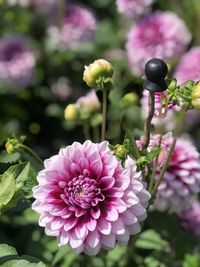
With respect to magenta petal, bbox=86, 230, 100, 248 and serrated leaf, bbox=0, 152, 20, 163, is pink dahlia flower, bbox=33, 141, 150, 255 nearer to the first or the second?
magenta petal, bbox=86, 230, 100, 248

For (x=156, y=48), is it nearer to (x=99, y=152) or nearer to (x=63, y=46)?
(x=63, y=46)

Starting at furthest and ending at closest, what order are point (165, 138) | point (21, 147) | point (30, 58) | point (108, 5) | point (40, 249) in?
point (108, 5) < point (30, 58) < point (40, 249) < point (165, 138) < point (21, 147)

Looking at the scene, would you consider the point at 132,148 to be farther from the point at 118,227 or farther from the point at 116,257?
the point at 116,257

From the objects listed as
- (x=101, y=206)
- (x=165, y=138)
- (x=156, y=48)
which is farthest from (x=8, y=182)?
(x=156, y=48)

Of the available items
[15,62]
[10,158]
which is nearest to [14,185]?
[10,158]

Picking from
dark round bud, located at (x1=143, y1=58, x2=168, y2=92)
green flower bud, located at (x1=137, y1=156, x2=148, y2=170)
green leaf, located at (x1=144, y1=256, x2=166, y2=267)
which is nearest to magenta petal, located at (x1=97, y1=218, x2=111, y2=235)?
green flower bud, located at (x1=137, y1=156, x2=148, y2=170)

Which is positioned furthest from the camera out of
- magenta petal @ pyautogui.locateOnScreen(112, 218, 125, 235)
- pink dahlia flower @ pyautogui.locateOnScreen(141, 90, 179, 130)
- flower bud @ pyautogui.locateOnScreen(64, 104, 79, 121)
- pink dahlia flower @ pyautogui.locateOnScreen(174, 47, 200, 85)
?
pink dahlia flower @ pyautogui.locateOnScreen(174, 47, 200, 85)

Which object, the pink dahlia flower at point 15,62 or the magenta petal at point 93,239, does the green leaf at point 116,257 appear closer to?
the magenta petal at point 93,239
